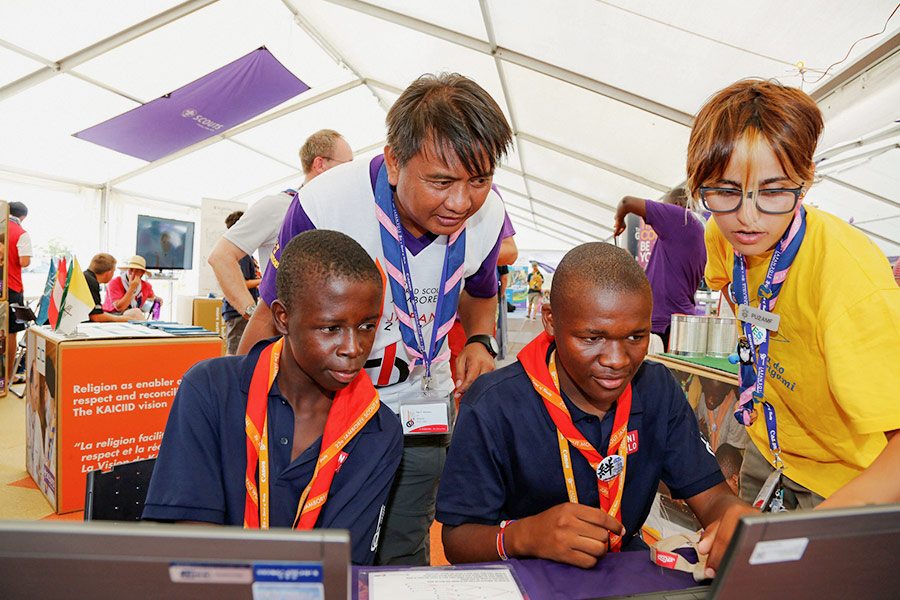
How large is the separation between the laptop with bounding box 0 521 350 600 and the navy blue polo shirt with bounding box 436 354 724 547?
721 millimetres

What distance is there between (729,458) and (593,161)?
16.6 ft

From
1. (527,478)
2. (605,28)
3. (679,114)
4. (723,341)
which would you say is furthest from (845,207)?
(527,478)

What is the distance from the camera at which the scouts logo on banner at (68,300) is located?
261 centimetres

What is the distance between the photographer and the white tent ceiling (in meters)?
2.94

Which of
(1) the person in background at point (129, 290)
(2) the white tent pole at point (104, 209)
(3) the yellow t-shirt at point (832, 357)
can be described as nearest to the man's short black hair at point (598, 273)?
(3) the yellow t-shirt at point (832, 357)

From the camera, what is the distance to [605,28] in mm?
3668

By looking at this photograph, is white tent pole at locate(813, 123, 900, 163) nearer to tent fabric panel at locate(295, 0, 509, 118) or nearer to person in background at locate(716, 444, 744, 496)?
person in background at locate(716, 444, 744, 496)

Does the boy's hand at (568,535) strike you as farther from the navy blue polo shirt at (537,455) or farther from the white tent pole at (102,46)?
the white tent pole at (102,46)

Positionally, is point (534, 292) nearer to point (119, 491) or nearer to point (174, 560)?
point (119, 491)

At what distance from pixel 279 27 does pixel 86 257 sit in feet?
14.7

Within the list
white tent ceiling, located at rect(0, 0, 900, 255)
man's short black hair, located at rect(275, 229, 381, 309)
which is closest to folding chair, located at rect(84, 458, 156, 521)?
man's short black hair, located at rect(275, 229, 381, 309)

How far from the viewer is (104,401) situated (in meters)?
2.65

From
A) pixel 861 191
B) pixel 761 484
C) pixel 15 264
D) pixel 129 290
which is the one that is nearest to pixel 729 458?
pixel 761 484

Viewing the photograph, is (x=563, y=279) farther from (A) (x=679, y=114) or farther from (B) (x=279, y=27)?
(B) (x=279, y=27)
